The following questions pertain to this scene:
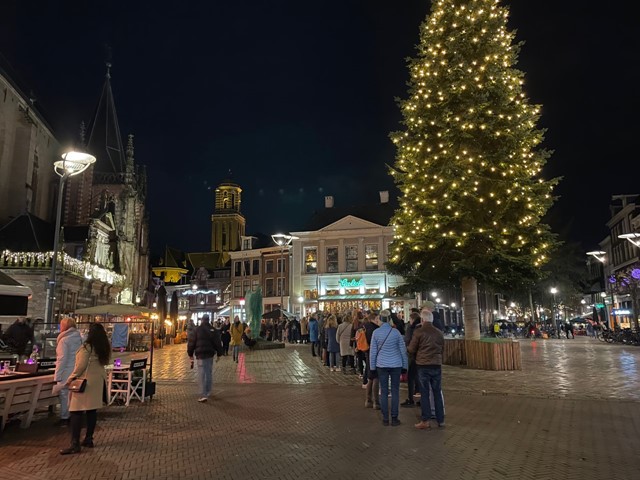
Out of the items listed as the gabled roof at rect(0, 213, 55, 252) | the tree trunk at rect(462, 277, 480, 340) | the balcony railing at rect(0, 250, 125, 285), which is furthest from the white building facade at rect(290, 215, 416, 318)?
the tree trunk at rect(462, 277, 480, 340)

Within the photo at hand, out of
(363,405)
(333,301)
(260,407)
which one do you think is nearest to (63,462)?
(260,407)

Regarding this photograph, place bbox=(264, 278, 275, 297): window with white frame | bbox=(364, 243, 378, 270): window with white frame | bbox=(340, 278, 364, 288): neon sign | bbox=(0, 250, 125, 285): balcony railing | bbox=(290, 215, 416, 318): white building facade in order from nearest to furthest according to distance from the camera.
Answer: bbox=(0, 250, 125, 285): balcony railing
bbox=(290, 215, 416, 318): white building facade
bbox=(340, 278, 364, 288): neon sign
bbox=(364, 243, 378, 270): window with white frame
bbox=(264, 278, 275, 297): window with white frame

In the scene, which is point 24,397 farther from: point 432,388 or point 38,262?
point 38,262

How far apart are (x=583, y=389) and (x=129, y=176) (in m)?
54.9

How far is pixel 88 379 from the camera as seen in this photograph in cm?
678

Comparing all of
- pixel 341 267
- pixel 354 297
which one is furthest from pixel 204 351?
pixel 341 267

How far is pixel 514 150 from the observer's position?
1677 cm

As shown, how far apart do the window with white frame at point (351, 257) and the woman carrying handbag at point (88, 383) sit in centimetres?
4300

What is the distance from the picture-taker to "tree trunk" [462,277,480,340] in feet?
56.9

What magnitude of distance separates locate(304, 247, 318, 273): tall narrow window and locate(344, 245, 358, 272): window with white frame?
318 centimetres

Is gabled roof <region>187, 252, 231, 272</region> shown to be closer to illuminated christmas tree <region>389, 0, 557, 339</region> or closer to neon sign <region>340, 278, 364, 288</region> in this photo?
neon sign <region>340, 278, 364, 288</region>

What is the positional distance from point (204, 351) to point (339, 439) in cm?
474

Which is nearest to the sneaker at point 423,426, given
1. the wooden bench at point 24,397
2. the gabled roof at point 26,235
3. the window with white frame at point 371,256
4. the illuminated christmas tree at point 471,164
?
the wooden bench at point 24,397

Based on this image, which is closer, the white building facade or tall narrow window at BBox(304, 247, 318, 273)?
the white building facade
